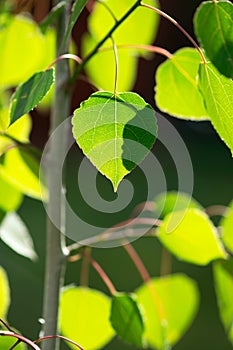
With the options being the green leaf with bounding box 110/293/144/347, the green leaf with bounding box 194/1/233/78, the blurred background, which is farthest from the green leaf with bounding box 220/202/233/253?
the blurred background

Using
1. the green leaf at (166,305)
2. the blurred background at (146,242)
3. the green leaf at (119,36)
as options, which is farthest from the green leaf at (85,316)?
the blurred background at (146,242)

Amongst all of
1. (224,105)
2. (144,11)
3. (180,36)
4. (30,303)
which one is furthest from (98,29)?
(180,36)

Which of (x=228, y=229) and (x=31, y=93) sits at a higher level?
(x=31, y=93)

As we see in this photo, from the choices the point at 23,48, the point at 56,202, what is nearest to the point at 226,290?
the point at 56,202

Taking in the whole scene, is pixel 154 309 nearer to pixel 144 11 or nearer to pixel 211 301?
pixel 144 11

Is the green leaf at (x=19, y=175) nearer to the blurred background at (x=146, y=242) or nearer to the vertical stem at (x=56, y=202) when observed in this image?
the vertical stem at (x=56, y=202)

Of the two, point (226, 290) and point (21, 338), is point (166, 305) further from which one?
point (21, 338)
